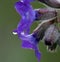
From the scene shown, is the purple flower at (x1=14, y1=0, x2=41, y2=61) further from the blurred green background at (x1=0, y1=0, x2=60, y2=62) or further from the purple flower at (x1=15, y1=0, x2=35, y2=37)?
the blurred green background at (x1=0, y1=0, x2=60, y2=62)

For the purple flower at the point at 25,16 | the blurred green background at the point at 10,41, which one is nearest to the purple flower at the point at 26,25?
the purple flower at the point at 25,16

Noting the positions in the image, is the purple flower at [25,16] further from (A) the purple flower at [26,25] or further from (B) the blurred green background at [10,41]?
(B) the blurred green background at [10,41]

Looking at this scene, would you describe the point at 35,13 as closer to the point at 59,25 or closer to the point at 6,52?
the point at 59,25

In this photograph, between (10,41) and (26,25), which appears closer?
(26,25)

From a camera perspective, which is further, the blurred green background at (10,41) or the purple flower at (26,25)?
the blurred green background at (10,41)

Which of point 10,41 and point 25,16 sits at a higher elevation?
point 25,16

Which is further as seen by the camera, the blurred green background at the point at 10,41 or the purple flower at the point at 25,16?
the blurred green background at the point at 10,41

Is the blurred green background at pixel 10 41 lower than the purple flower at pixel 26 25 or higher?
lower

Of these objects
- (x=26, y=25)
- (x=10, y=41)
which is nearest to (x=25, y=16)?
(x=26, y=25)

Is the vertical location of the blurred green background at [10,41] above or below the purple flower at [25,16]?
below

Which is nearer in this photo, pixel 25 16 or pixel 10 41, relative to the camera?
pixel 25 16

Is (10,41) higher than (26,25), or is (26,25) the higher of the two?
(26,25)

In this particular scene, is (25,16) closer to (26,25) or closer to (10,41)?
(26,25)
